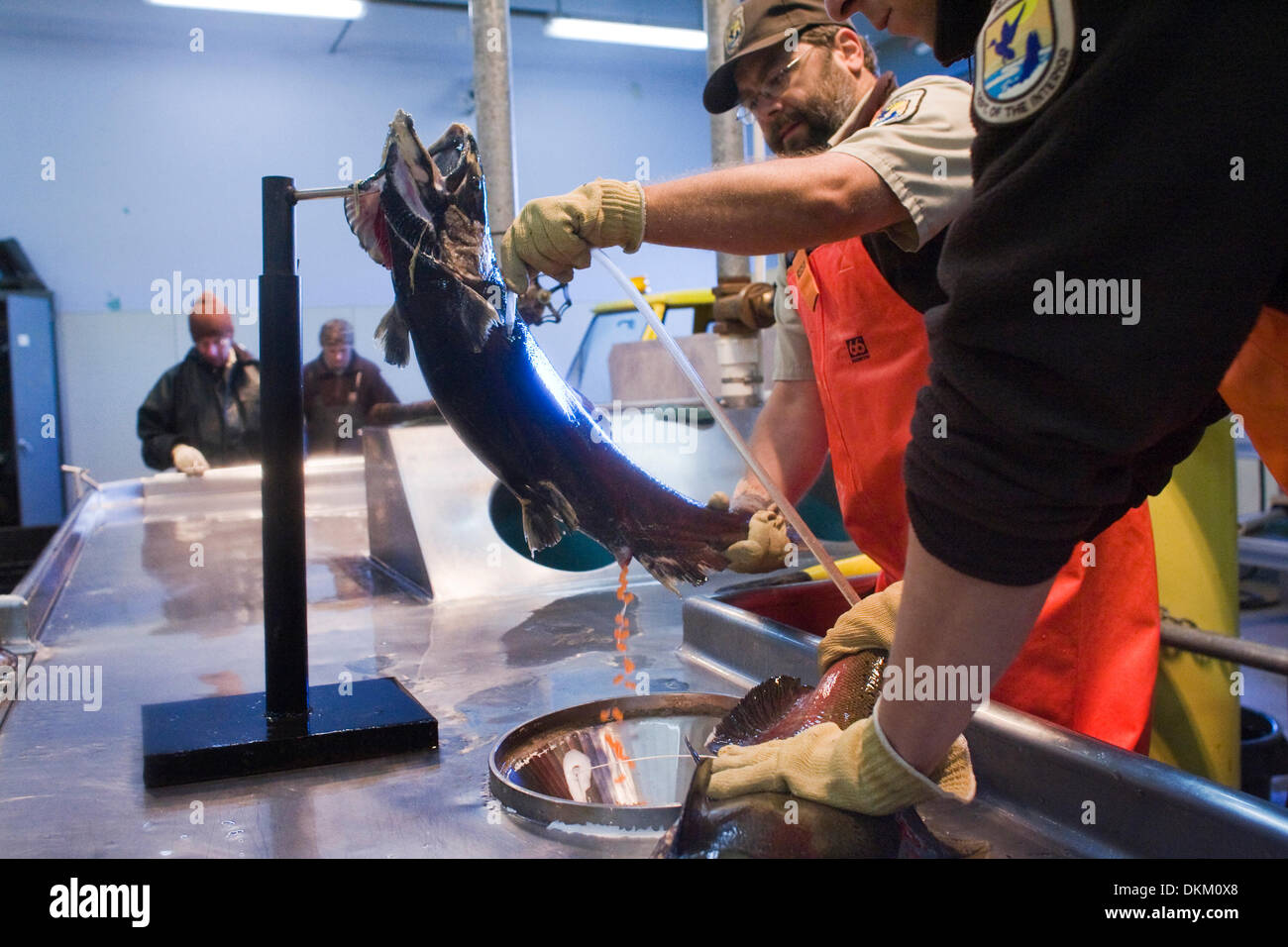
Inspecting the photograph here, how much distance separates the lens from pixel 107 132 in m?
8.34

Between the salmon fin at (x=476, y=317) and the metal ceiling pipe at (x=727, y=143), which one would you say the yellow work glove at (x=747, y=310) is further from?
the salmon fin at (x=476, y=317)

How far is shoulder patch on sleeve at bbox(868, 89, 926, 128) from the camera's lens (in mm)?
1396

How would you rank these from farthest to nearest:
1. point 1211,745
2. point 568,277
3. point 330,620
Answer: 1. point 1211,745
2. point 330,620
3. point 568,277

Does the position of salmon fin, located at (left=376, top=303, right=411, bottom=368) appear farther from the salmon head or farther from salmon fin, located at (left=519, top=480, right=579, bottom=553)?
salmon fin, located at (left=519, top=480, right=579, bottom=553)

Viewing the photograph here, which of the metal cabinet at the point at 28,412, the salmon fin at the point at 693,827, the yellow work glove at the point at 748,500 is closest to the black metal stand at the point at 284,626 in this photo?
the salmon fin at the point at 693,827

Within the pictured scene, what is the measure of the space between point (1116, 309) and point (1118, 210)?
64mm

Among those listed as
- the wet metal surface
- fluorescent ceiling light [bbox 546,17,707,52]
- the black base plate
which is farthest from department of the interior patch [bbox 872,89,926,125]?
fluorescent ceiling light [bbox 546,17,707,52]

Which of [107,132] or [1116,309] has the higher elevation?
[107,132]

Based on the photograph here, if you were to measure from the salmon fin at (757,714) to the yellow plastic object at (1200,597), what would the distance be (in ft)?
4.55

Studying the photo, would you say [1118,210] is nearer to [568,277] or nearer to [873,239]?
[568,277]

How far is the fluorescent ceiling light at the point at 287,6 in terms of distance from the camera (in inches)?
285

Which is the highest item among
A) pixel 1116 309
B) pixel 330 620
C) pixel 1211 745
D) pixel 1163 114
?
pixel 1163 114

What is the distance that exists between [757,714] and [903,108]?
33.7 inches
